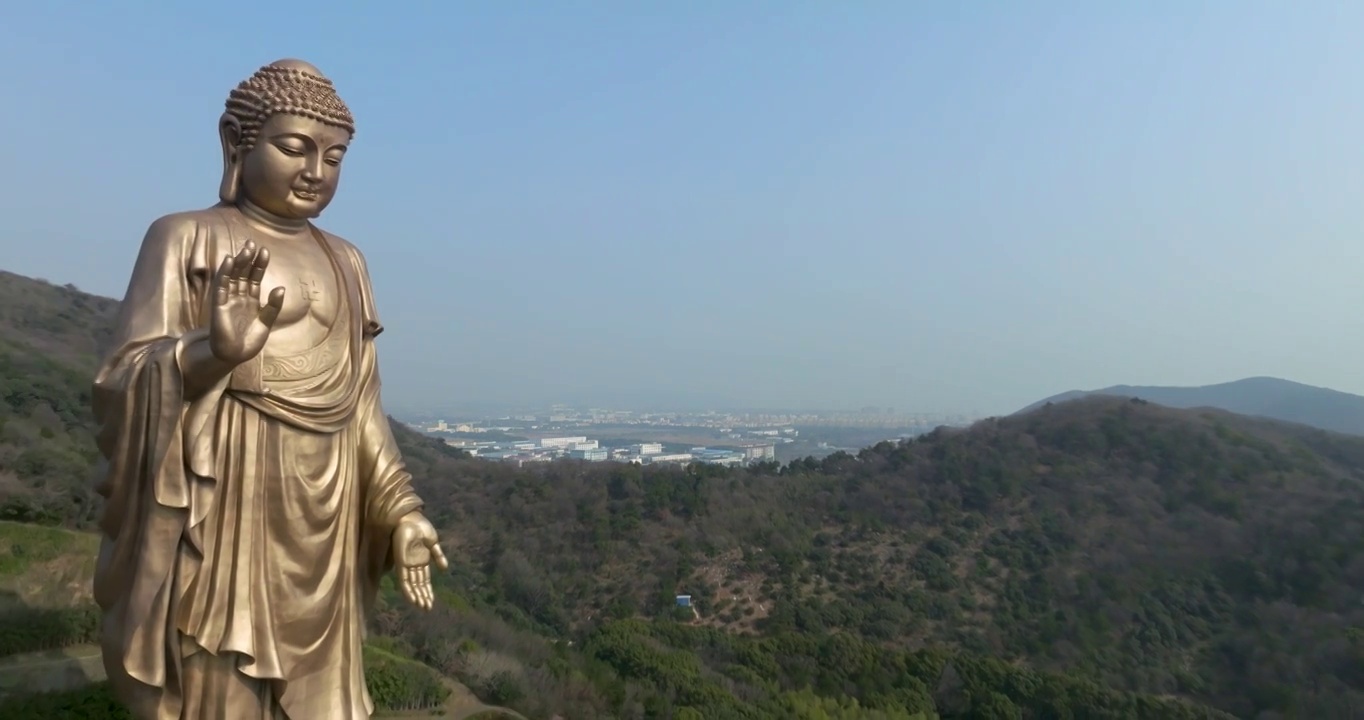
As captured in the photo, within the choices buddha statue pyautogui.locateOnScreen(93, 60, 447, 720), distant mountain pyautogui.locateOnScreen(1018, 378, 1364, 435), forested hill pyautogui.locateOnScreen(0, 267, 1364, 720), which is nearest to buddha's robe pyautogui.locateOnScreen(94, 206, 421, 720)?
buddha statue pyautogui.locateOnScreen(93, 60, 447, 720)

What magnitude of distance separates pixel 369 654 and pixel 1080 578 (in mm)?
17992

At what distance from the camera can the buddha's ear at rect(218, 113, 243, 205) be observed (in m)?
3.57

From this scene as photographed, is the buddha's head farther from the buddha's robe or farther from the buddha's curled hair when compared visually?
the buddha's robe

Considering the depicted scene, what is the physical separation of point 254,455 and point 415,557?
2.57 feet

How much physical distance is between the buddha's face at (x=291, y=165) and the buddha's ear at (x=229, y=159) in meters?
0.03

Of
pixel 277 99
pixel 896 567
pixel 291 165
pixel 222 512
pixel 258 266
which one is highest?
pixel 277 99

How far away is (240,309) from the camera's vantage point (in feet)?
9.65

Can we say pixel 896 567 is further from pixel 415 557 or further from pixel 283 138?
pixel 283 138

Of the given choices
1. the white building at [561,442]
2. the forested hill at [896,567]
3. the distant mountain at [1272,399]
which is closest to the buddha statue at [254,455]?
the forested hill at [896,567]

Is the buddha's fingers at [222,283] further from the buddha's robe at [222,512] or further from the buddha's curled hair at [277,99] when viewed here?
the buddha's curled hair at [277,99]

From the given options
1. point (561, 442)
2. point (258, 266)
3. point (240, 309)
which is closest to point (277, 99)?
point (258, 266)

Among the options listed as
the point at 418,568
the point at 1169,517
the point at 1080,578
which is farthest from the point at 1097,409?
the point at 418,568

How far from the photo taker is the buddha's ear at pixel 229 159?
357 centimetres

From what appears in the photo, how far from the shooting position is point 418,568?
12.2 ft
